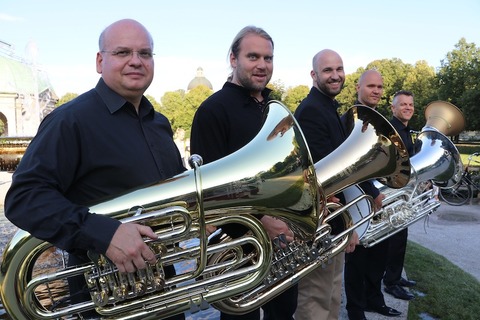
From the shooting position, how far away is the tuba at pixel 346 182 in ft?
6.84

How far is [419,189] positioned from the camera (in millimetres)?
4219

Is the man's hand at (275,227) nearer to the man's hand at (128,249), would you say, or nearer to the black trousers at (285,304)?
the black trousers at (285,304)

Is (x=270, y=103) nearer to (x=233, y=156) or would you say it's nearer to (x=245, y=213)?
(x=233, y=156)

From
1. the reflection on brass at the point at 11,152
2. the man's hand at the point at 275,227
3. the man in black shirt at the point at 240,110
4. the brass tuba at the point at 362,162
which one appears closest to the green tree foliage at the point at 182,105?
the reflection on brass at the point at 11,152

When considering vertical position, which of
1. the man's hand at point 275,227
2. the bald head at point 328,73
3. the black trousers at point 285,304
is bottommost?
the black trousers at point 285,304

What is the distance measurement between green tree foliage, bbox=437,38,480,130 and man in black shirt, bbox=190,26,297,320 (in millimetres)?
25497

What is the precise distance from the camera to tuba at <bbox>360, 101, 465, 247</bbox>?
143 inches

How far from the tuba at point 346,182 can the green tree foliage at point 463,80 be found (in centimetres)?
2476

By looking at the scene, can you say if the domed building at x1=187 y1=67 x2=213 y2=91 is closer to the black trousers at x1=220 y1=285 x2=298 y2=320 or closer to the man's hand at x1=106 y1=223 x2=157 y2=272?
the black trousers at x1=220 y1=285 x2=298 y2=320

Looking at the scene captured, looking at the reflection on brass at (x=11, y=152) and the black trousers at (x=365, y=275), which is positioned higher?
the reflection on brass at (x=11, y=152)

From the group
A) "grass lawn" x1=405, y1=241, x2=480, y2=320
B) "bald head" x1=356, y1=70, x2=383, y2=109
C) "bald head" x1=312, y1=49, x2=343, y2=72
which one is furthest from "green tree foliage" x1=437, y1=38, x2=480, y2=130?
"bald head" x1=312, y1=49, x2=343, y2=72

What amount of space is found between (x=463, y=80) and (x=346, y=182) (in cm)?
2863

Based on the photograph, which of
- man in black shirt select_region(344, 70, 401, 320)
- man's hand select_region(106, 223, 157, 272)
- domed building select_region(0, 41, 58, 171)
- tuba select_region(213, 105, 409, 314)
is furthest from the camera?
domed building select_region(0, 41, 58, 171)

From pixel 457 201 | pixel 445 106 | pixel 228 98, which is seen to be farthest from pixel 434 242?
pixel 228 98
